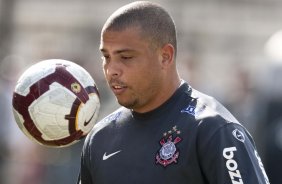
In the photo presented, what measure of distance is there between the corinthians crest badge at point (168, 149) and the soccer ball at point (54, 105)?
0.67 metres

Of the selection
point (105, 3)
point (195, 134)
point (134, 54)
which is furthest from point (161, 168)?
point (105, 3)

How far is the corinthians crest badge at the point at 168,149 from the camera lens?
6371mm

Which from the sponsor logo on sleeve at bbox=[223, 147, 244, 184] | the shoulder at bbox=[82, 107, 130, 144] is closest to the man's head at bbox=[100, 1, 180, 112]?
the shoulder at bbox=[82, 107, 130, 144]

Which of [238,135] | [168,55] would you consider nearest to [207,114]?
[238,135]

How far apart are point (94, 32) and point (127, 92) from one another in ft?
44.1

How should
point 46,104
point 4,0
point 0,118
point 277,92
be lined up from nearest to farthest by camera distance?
point 46,104
point 277,92
point 0,118
point 4,0

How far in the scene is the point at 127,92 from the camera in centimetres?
660

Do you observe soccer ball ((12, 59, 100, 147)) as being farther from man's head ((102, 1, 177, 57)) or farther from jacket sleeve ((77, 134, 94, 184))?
man's head ((102, 1, 177, 57))

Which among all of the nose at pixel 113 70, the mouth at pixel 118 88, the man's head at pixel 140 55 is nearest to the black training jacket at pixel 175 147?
the man's head at pixel 140 55

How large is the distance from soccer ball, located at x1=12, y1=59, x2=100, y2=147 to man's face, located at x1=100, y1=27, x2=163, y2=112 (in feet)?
1.24

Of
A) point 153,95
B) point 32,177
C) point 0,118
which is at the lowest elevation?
point 32,177

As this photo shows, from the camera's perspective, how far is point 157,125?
6660mm

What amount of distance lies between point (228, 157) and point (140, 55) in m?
0.94

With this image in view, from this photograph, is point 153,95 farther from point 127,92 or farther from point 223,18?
point 223,18
